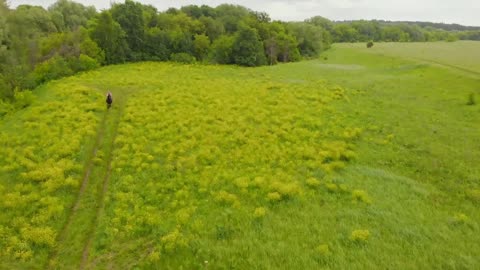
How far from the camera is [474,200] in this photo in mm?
20547

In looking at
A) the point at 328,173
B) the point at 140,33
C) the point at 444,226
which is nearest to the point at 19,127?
the point at 328,173

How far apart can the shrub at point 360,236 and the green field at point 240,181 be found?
2.3 inches

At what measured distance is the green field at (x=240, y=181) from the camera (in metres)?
16.4

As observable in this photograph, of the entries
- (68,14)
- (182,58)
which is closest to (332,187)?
(182,58)

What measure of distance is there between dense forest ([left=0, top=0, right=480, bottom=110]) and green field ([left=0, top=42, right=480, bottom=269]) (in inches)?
618

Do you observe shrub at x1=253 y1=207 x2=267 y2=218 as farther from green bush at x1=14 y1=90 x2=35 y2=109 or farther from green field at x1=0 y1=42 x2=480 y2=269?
green bush at x1=14 y1=90 x2=35 y2=109

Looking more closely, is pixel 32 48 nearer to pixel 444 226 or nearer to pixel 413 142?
pixel 413 142

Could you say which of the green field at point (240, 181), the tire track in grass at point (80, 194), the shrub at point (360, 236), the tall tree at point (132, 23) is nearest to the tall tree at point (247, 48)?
the tall tree at point (132, 23)

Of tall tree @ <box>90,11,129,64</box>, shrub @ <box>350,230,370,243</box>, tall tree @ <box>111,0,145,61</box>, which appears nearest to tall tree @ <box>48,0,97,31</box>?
tall tree @ <box>111,0,145,61</box>

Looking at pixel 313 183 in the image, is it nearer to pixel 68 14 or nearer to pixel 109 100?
pixel 109 100

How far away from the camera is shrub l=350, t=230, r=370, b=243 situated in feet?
54.4

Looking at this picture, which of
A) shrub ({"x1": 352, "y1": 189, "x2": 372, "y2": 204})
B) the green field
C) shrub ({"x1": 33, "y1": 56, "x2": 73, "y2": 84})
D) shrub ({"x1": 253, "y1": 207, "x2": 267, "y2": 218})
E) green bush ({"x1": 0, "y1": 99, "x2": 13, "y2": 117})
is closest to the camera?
the green field

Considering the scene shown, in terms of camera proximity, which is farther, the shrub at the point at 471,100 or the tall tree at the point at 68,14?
the tall tree at the point at 68,14

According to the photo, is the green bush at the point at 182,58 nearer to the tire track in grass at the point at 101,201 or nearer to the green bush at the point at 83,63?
the green bush at the point at 83,63
